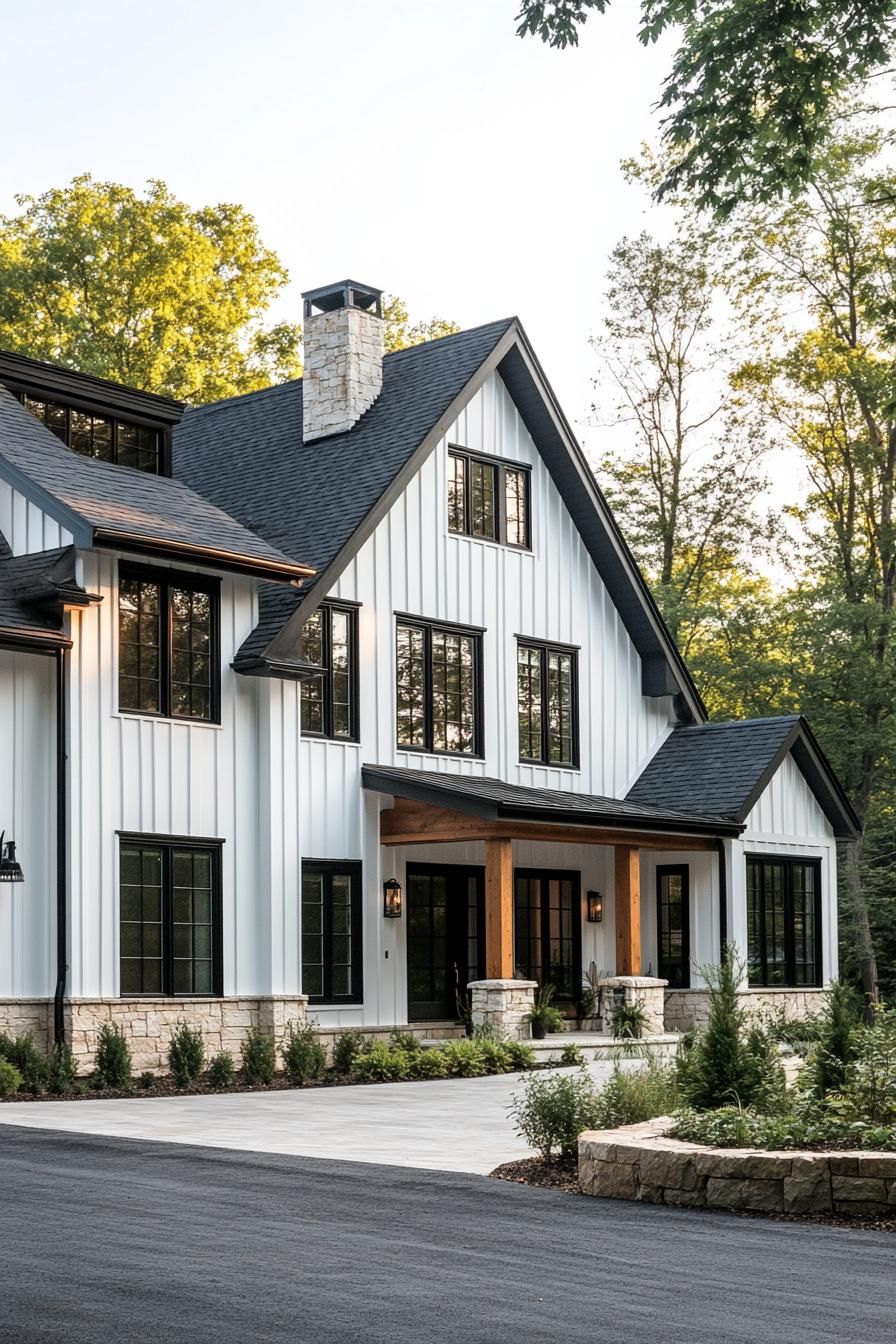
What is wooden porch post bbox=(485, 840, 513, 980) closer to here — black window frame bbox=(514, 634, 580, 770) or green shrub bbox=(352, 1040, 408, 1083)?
green shrub bbox=(352, 1040, 408, 1083)

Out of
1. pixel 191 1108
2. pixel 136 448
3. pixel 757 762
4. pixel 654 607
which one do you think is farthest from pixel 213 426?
pixel 191 1108

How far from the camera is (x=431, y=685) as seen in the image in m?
22.0

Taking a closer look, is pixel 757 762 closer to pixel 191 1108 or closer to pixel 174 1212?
pixel 191 1108

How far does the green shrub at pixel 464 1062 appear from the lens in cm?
1781

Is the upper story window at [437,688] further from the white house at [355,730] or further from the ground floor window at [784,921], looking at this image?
the ground floor window at [784,921]

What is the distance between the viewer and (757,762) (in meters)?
24.1

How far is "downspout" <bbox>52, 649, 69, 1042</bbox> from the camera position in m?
16.9

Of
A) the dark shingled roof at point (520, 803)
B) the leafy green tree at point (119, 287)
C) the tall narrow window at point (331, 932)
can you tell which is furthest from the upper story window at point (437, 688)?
the leafy green tree at point (119, 287)

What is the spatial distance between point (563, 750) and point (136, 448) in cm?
725

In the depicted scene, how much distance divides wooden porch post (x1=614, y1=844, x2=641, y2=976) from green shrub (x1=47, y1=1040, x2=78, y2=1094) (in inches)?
326

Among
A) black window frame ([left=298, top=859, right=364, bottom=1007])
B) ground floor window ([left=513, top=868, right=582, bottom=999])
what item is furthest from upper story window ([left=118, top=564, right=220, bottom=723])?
ground floor window ([left=513, top=868, right=582, bottom=999])

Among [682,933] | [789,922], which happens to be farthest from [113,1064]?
[789,922]

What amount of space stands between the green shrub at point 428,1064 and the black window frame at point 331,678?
13.5 feet

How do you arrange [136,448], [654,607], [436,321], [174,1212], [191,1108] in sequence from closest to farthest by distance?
[174,1212] < [191,1108] < [136,448] < [654,607] < [436,321]
